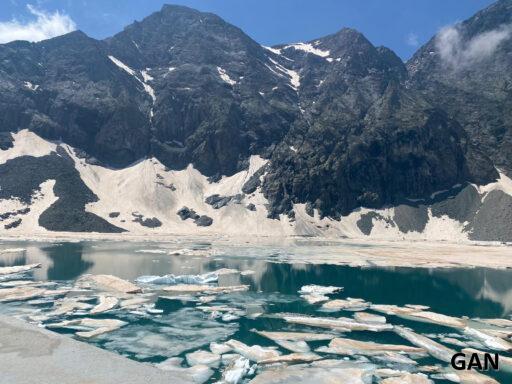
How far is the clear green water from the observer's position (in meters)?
29.4

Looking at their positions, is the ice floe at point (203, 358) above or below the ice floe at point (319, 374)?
below

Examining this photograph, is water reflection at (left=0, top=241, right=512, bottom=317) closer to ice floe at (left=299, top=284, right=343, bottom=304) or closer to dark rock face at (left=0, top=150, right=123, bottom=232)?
ice floe at (left=299, top=284, right=343, bottom=304)

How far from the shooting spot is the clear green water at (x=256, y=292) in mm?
29422

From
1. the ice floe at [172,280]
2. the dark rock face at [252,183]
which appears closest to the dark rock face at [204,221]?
the dark rock face at [252,183]

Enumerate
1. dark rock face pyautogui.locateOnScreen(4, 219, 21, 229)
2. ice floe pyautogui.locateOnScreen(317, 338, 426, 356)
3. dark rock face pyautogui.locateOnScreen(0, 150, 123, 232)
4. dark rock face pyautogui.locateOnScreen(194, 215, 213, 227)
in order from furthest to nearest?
dark rock face pyautogui.locateOnScreen(194, 215, 213, 227) < dark rock face pyautogui.locateOnScreen(0, 150, 123, 232) < dark rock face pyautogui.locateOnScreen(4, 219, 21, 229) < ice floe pyautogui.locateOnScreen(317, 338, 426, 356)

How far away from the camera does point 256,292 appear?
4862cm

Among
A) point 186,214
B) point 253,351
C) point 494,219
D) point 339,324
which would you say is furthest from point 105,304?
point 494,219

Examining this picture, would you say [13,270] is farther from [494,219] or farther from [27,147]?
[494,219]

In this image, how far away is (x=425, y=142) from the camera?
196 metres

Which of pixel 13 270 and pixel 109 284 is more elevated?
pixel 13 270

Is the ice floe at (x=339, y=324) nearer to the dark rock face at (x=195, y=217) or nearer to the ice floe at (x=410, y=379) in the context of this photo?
the ice floe at (x=410, y=379)

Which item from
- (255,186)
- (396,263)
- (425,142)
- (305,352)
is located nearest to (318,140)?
(255,186)

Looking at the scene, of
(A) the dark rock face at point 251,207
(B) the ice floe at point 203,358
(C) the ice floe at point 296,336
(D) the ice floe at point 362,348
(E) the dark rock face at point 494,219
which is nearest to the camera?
(B) the ice floe at point 203,358

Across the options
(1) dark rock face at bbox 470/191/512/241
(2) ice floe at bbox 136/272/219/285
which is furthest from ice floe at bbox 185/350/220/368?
(1) dark rock face at bbox 470/191/512/241
